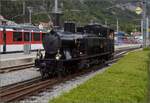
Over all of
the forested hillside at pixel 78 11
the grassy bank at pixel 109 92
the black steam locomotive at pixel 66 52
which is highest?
the forested hillside at pixel 78 11

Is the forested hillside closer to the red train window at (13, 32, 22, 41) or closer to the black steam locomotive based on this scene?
the red train window at (13, 32, 22, 41)

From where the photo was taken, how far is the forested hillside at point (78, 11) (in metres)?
92.8

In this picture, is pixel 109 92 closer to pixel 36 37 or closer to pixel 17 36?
pixel 17 36

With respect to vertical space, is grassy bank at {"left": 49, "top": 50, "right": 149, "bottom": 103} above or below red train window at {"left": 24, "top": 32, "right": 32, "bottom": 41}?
below

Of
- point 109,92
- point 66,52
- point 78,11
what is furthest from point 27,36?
point 78,11

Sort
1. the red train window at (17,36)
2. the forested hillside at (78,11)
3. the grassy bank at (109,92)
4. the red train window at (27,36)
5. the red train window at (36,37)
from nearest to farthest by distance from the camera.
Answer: the grassy bank at (109,92) → the red train window at (17,36) → the red train window at (27,36) → the red train window at (36,37) → the forested hillside at (78,11)

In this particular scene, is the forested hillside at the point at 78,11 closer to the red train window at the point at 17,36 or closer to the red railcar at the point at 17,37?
the red railcar at the point at 17,37

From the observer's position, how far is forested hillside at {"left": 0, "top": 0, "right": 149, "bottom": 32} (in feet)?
305

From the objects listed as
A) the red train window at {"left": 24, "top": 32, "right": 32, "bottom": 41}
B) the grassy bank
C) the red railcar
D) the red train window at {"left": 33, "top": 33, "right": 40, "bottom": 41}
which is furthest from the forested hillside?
the grassy bank

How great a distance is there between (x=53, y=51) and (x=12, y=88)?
16.8 ft

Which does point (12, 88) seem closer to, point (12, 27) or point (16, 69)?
point (16, 69)

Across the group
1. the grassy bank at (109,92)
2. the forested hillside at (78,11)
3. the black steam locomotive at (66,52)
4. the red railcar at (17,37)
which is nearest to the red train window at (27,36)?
the red railcar at (17,37)

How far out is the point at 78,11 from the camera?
312ft

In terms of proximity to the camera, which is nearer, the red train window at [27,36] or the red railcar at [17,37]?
the red railcar at [17,37]
